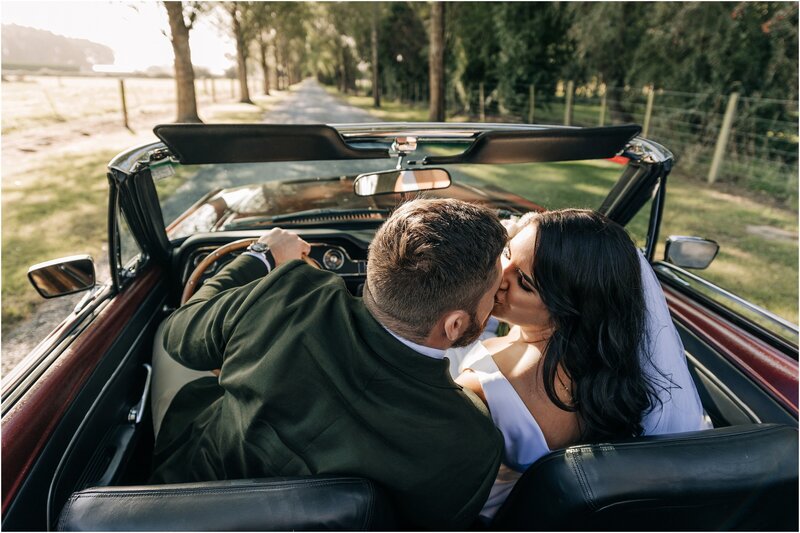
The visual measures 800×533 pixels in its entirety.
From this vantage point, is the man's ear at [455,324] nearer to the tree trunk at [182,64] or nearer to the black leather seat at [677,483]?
the black leather seat at [677,483]

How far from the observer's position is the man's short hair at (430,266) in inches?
44.3

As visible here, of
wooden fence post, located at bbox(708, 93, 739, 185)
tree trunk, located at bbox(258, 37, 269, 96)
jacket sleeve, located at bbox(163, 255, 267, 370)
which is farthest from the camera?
tree trunk, located at bbox(258, 37, 269, 96)

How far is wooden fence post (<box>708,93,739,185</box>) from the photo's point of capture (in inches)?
366

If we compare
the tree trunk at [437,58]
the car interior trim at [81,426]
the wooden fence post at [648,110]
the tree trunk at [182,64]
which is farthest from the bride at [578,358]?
the tree trunk at [437,58]

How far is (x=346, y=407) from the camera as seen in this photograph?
3.67ft

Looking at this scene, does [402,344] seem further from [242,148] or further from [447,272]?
[242,148]

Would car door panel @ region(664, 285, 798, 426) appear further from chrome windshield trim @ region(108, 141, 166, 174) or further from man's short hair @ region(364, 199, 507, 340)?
chrome windshield trim @ region(108, 141, 166, 174)

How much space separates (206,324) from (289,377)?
0.39 meters

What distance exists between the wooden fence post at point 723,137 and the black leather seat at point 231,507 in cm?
1093

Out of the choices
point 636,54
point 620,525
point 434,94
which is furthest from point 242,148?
point 434,94

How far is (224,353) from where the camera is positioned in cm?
133

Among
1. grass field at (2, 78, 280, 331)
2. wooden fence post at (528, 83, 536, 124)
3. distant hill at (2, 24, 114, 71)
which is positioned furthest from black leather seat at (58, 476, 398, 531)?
distant hill at (2, 24, 114, 71)

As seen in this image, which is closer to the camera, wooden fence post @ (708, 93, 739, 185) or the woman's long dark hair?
the woman's long dark hair

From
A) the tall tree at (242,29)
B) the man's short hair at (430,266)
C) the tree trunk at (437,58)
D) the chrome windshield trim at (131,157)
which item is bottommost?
the man's short hair at (430,266)
